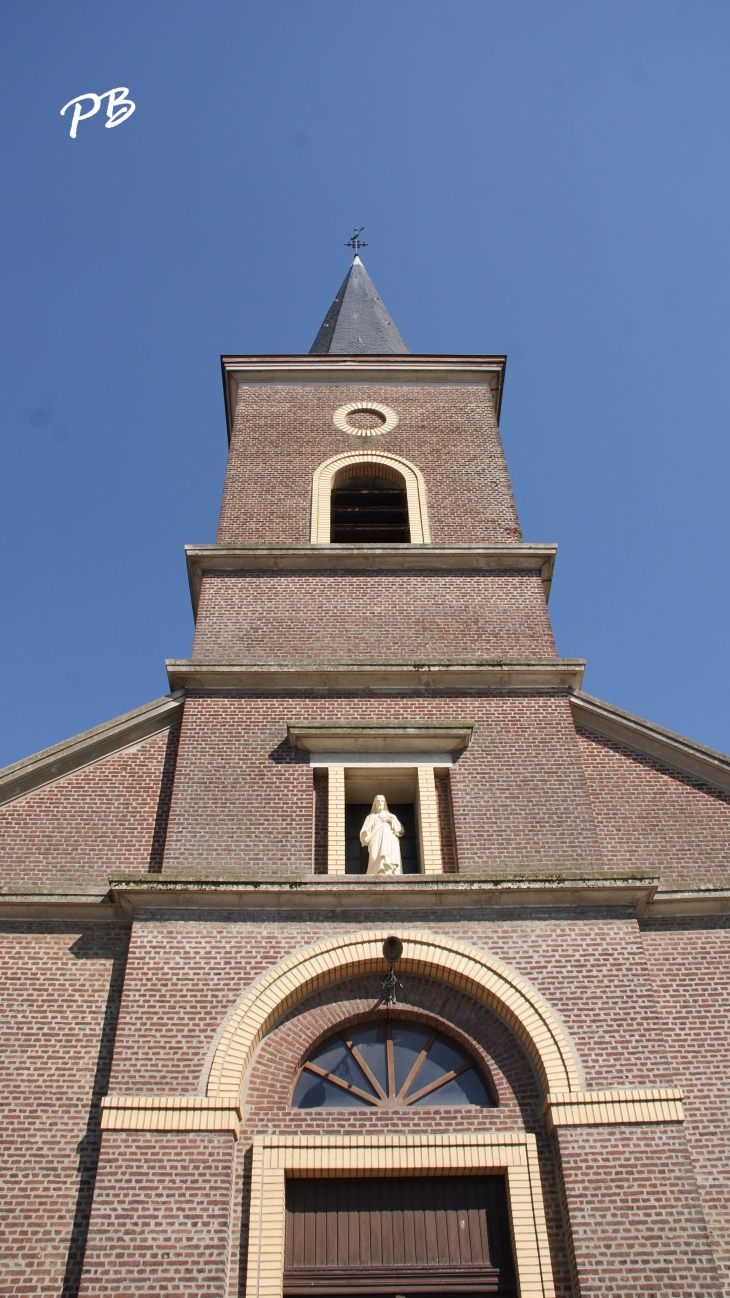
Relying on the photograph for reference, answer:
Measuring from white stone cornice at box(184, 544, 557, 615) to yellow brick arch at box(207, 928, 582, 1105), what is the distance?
5.64 m

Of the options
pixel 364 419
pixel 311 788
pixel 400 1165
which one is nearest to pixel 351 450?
pixel 364 419

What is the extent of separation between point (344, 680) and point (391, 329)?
12712 millimetres

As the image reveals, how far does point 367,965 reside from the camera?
10086 mm

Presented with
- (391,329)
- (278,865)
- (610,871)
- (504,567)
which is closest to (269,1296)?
(278,865)

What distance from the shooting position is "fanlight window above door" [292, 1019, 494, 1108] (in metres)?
9.56

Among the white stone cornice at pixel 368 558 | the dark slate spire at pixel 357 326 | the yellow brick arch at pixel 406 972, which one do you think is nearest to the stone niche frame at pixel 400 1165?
the yellow brick arch at pixel 406 972

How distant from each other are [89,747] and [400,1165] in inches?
222

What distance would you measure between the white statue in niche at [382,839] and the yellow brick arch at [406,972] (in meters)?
0.76

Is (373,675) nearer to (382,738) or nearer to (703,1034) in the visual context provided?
(382,738)

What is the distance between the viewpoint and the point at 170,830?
36.4ft

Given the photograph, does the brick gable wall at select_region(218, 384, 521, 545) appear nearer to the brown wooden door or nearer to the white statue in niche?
the white statue in niche

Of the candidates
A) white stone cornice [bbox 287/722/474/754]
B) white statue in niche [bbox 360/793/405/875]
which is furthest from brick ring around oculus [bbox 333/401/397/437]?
white statue in niche [bbox 360/793/405/875]

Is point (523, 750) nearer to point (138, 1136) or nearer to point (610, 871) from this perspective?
point (610, 871)

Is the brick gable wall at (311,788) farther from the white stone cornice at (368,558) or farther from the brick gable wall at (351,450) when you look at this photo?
the brick gable wall at (351,450)
